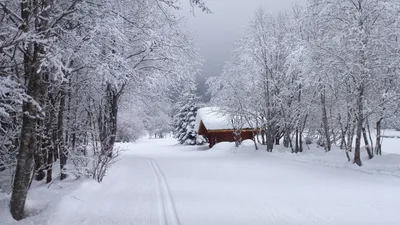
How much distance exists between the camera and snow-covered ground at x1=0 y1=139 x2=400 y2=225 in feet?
20.1

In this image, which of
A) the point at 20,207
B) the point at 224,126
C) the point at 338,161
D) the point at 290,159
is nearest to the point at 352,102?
the point at 338,161

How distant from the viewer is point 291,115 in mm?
20500

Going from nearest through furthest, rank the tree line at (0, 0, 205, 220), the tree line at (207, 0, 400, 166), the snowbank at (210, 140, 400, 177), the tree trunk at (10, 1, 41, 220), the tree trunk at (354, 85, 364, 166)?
the tree line at (0, 0, 205, 220) → the tree trunk at (10, 1, 41, 220) → the snowbank at (210, 140, 400, 177) → the tree line at (207, 0, 400, 166) → the tree trunk at (354, 85, 364, 166)

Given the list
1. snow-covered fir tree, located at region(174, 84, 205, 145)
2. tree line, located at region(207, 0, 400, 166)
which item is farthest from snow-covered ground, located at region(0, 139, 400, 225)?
snow-covered fir tree, located at region(174, 84, 205, 145)

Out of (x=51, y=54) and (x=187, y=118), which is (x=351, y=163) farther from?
(x=187, y=118)

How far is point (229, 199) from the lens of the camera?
7.96m

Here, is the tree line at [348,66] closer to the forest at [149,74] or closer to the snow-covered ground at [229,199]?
the forest at [149,74]

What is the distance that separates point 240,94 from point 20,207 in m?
20.4

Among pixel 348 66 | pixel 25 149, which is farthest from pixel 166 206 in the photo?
pixel 348 66

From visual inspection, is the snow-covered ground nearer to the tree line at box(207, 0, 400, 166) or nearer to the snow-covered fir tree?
the tree line at box(207, 0, 400, 166)

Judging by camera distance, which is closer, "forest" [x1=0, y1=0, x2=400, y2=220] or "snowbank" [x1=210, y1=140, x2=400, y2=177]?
"forest" [x1=0, y1=0, x2=400, y2=220]

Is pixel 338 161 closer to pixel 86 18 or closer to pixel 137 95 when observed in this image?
pixel 137 95

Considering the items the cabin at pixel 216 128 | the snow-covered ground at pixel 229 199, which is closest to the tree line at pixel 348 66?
the snow-covered ground at pixel 229 199

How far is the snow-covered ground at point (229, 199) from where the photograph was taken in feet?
20.1
